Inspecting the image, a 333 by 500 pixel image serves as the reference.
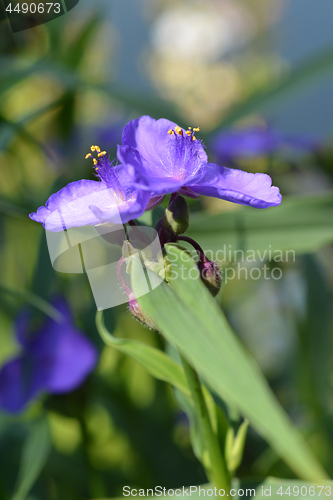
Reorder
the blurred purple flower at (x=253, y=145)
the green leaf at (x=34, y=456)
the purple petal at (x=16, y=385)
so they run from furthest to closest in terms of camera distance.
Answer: the blurred purple flower at (x=253, y=145), the purple petal at (x=16, y=385), the green leaf at (x=34, y=456)

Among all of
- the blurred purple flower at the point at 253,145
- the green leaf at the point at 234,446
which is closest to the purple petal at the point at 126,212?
the green leaf at the point at 234,446

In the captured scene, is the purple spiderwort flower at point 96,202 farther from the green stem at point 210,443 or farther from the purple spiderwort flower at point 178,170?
the green stem at point 210,443

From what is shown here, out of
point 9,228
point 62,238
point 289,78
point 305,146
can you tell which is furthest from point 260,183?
point 9,228

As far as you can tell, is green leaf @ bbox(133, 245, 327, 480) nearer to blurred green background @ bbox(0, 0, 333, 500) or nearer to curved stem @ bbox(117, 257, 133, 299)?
curved stem @ bbox(117, 257, 133, 299)

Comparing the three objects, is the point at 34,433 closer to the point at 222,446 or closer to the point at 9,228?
the point at 222,446

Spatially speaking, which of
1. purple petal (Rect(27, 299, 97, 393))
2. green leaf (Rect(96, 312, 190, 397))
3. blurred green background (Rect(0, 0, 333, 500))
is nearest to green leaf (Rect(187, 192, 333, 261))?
blurred green background (Rect(0, 0, 333, 500))

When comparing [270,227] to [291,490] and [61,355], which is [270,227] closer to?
[291,490]
